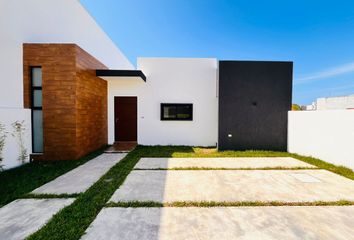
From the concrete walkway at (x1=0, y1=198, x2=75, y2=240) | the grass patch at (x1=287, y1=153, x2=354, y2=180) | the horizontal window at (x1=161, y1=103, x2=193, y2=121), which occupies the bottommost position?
the concrete walkway at (x1=0, y1=198, x2=75, y2=240)

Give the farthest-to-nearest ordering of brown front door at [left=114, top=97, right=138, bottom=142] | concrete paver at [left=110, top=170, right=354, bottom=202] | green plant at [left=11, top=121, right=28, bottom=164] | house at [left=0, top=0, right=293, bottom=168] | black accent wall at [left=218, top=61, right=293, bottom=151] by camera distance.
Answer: brown front door at [left=114, top=97, right=138, bottom=142], black accent wall at [left=218, top=61, right=293, bottom=151], house at [left=0, top=0, right=293, bottom=168], green plant at [left=11, top=121, right=28, bottom=164], concrete paver at [left=110, top=170, right=354, bottom=202]

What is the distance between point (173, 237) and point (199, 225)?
0.40 m

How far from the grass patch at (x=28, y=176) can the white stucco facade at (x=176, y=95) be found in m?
3.13

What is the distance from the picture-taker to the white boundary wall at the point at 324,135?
4590 mm

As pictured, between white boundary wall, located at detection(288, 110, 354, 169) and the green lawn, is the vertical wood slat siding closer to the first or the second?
the green lawn

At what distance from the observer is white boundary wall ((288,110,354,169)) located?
15.1 feet

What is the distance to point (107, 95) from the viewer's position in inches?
309

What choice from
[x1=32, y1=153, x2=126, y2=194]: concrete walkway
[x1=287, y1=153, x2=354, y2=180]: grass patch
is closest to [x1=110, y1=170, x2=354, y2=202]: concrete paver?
[x1=287, y1=153, x2=354, y2=180]: grass patch

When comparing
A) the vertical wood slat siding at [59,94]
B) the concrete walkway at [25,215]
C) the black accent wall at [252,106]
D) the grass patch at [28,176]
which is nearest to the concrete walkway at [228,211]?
the concrete walkway at [25,215]

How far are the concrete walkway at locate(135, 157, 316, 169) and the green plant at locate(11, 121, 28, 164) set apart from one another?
10.2 ft

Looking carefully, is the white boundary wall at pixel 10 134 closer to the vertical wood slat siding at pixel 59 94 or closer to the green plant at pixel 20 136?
the green plant at pixel 20 136

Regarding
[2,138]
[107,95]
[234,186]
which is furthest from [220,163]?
[107,95]

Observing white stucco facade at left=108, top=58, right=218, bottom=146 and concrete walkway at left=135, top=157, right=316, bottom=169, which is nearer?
concrete walkway at left=135, top=157, right=316, bottom=169

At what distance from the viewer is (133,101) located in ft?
26.0
